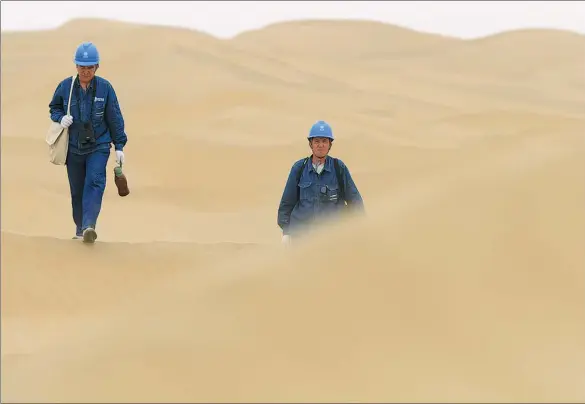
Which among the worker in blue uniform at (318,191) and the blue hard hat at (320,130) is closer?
the blue hard hat at (320,130)

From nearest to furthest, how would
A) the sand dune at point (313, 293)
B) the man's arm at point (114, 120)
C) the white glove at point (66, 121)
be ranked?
the sand dune at point (313, 293) < the white glove at point (66, 121) < the man's arm at point (114, 120)

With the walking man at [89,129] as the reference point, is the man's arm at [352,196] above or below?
below

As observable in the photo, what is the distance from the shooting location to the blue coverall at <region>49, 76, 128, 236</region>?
24.9 feet

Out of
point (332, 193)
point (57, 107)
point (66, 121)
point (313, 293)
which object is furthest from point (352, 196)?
point (57, 107)

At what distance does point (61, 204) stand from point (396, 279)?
9033 mm

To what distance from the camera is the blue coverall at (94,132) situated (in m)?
7.58

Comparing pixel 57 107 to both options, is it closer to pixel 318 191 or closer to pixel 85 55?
pixel 85 55

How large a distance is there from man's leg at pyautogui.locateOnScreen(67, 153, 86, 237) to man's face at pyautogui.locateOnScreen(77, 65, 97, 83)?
0.57 m

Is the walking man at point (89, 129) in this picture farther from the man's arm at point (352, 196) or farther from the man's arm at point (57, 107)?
the man's arm at point (352, 196)

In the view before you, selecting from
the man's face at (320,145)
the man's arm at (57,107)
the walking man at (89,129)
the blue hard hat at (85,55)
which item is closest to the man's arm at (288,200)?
the man's face at (320,145)

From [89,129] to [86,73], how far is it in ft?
1.37

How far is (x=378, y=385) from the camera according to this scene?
4312 millimetres

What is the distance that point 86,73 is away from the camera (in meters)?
7.46

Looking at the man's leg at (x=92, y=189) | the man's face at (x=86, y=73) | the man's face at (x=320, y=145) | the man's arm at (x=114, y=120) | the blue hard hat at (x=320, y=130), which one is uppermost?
the man's face at (x=86, y=73)
